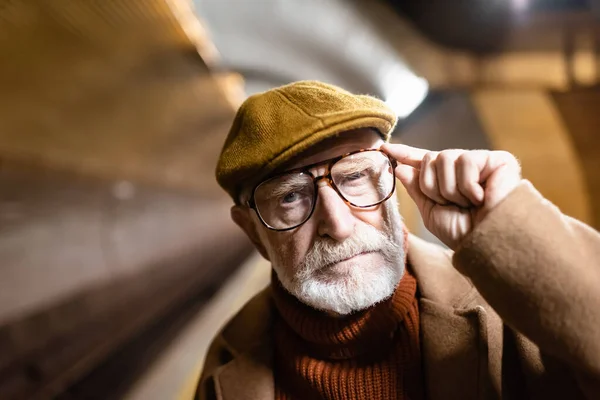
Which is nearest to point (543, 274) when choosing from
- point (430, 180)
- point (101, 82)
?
point (430, 180)

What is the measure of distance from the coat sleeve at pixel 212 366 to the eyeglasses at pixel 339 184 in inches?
20.0

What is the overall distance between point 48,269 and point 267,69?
2.17 meters

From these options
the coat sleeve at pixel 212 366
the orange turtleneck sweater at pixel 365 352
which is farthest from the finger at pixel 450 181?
the coat sleeve at pixel 212 366

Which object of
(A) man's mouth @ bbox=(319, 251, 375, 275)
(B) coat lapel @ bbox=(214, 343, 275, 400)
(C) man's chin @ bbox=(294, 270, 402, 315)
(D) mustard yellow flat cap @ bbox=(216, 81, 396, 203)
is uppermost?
(D) mustard yellow flat cap @ bbox=(216, 81, 396, 203)

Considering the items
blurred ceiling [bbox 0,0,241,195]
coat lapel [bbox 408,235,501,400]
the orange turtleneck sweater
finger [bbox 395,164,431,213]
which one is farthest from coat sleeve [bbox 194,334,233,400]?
blurred ceiling [bbox 0,0,241,195]

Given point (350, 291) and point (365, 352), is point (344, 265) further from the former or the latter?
point (365, 352)

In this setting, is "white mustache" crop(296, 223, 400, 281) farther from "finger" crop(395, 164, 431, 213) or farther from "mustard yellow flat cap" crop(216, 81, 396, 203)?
"mustard yellow flat cap" crop(216, 81, 396, 203)

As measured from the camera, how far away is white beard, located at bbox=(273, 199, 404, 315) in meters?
1.25

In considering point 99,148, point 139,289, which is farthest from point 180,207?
point 99,148

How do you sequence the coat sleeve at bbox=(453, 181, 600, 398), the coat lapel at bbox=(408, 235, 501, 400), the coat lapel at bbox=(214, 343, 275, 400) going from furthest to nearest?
the coat lapel at bbox=(214, 343, 275, 400)
the coat lapel at bbox=(408, 235, 501, 400)
the coat sleeve at bbox=(453, 181, 600, 398)

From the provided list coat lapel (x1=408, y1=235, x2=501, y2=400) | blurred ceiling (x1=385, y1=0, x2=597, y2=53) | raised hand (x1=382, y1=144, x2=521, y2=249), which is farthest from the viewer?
blurred ceiling (x1=385, y1=0, x2=597, y2=53)

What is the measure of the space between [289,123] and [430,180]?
0.37m

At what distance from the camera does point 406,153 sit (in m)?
1.22

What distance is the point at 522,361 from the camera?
1.18 m
